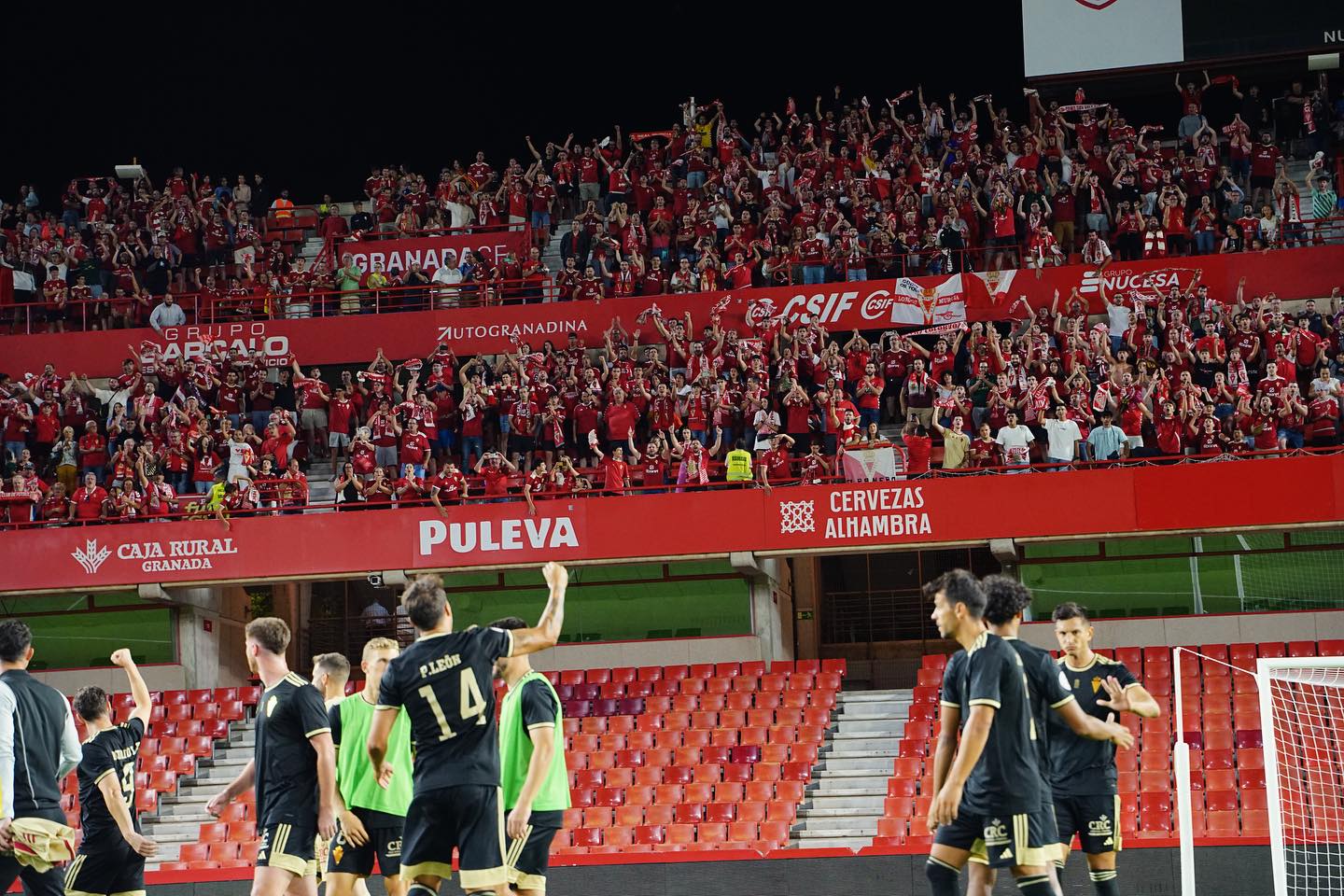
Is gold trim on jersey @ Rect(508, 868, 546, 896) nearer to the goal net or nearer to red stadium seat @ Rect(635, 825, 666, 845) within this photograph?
the goal net

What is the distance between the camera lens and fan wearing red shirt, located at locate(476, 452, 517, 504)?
2528cm

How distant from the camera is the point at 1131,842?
1595 cm

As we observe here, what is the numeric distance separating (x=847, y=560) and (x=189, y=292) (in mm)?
15297

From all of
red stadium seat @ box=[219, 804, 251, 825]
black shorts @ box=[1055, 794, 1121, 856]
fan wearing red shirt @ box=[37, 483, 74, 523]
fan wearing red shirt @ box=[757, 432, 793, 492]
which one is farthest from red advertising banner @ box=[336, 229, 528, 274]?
black shorts @ box=[1055, 794, 1121, 856]

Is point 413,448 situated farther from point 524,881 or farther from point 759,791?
point 524,881

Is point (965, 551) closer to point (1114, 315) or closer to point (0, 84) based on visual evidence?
point (1114, 315)

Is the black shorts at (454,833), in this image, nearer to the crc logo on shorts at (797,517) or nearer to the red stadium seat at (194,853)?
the red stadium seat at (194,853)

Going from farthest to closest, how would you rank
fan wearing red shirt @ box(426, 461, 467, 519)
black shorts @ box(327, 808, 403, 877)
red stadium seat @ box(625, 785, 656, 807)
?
fan wearing red shirt @ box(426, 461, 467, 519)
red stadium seat @ box(625, 785, 656, 807)
black shorts @ box(327, 808, 403, 877)

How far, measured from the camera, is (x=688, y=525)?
24.8 m

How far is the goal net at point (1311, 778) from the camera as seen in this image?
14.6 meters

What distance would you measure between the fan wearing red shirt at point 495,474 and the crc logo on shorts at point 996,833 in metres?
17.8

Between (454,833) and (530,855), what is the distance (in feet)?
3.93

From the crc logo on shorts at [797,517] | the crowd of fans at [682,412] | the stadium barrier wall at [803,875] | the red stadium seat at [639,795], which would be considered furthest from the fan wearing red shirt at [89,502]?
the crc logo on shorts at [797,517]

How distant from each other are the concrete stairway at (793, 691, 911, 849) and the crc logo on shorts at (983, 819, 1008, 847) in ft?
32.8
